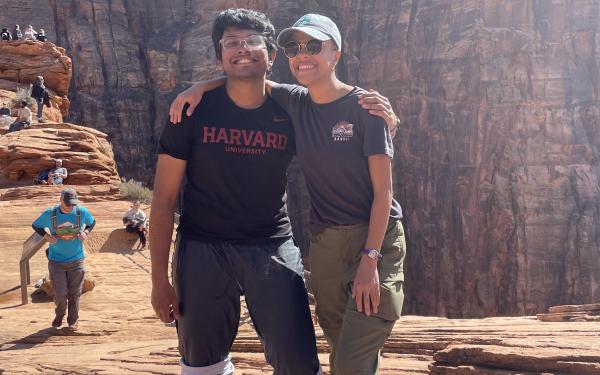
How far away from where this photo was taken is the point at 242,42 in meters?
2.94

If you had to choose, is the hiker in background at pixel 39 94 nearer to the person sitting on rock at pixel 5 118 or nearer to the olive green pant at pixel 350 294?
the person sitting on rock at pixel 5 118

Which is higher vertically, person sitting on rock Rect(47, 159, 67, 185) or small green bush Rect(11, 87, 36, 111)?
small green bush Rect(11, 87, 36, 111)

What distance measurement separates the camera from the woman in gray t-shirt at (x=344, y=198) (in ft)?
9.22

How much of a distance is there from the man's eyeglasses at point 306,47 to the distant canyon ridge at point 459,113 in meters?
29.8

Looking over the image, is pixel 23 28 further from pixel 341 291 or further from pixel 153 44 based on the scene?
pixel 341 291

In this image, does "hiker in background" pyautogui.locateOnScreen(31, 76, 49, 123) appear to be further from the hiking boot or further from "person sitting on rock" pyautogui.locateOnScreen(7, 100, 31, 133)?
the hiking boot

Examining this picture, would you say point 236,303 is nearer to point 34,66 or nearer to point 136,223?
point 136,223

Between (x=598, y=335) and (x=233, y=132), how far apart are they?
2.65 meters

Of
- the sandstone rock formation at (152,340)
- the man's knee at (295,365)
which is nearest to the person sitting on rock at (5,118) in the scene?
the sandstone rock formation at (152,340)

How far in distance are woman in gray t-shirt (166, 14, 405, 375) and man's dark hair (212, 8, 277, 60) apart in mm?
83

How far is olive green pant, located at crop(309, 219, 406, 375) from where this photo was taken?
9.17ft

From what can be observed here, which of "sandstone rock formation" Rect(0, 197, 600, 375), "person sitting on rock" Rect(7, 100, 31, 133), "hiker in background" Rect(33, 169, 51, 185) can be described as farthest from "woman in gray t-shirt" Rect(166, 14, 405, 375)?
"person sitting on rock" Rect(7, 100, 31, 133)

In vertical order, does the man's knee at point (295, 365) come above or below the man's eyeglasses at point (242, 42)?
below

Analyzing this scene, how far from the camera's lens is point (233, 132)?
2.87 metres
